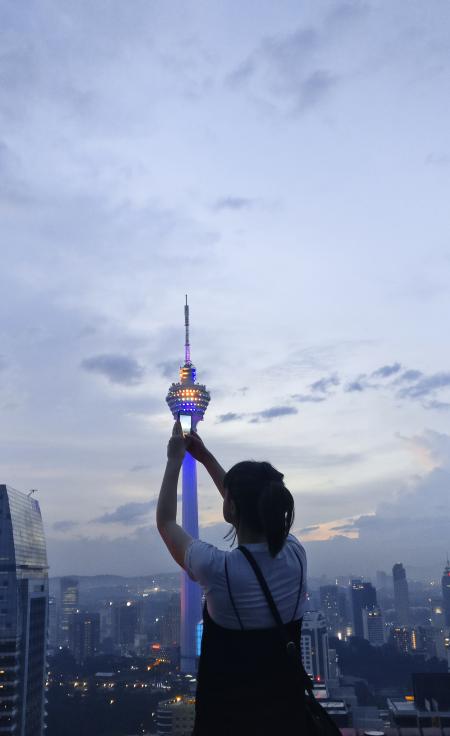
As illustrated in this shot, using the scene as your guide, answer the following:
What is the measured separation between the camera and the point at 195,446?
1.79 meters

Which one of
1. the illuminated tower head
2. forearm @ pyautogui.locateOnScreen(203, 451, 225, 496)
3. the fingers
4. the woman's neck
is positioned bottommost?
the woman's neck

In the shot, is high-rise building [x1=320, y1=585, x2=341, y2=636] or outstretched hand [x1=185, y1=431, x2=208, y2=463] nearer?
outstretched hand [x1=185, y1=431, x2=208, y2=463]

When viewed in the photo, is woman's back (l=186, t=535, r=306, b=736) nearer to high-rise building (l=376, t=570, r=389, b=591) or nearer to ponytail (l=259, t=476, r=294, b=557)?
ponytail (l=259, t=476, r=294, b=557)

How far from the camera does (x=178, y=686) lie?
4509 centimetres

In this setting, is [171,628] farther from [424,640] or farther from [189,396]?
[189,396]

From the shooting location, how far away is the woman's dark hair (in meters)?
1.47

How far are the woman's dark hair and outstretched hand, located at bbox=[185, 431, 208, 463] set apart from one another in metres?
0.23

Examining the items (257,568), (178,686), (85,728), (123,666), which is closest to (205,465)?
(257,568)

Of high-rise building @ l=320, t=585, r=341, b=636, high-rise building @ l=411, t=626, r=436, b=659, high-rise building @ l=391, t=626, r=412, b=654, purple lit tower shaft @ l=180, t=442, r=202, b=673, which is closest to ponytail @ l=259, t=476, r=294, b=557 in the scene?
purple lit tower shaft @ l=180, t=442, r=202, b=673

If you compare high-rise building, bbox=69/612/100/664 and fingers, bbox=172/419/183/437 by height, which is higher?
fingers, bbox=172/419/183/437

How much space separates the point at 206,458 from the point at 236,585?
534 millimetres

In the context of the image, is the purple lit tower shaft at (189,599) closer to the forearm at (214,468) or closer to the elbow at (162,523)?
the forearm at (214,468)

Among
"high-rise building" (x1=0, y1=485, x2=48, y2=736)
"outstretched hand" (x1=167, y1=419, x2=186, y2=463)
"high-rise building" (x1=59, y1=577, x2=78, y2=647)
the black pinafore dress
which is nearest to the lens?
the black pinafore dress

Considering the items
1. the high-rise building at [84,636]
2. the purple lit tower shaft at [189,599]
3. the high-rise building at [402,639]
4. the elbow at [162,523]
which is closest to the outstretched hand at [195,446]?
the elbow at [162,523]
